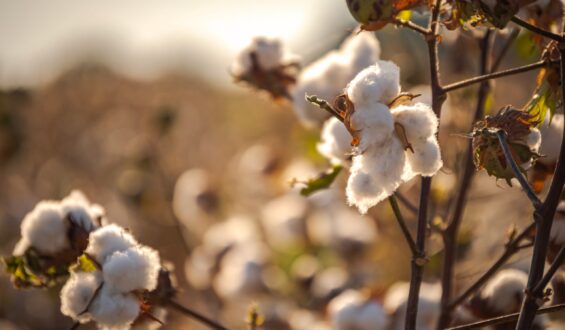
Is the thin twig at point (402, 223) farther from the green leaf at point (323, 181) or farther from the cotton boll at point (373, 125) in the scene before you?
the green leaf at point (323, 181)

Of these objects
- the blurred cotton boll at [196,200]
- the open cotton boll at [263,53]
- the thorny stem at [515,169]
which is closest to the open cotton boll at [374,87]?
the thorny stem at [515,169]

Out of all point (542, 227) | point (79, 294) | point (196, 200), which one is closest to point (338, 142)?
point (542, 227)

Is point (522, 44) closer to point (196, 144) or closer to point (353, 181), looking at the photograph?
point (353, 181)

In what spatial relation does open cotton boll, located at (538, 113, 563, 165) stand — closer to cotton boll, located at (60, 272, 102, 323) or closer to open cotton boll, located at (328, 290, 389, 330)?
open cotton boll, located at (328, 290, 389, 330)

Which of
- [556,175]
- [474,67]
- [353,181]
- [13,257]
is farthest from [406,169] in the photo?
[474,67]

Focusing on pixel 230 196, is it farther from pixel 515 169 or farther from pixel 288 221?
pixel 515 169

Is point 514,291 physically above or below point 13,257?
above
